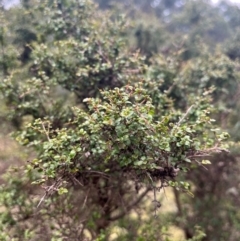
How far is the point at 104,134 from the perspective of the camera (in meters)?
2.64

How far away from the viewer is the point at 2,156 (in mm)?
5617

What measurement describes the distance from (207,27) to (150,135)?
6.55 m

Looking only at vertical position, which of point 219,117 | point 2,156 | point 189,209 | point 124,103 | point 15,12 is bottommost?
→ point 189,209

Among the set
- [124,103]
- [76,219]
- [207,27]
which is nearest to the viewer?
[124,103]

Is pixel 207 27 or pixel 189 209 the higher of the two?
pixel 207 27

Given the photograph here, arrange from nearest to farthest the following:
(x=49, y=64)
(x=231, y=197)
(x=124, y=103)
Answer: (x=124, y=103) < (x=49, y=64) < (x=231, y=197)

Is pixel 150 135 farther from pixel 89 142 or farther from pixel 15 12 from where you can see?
pixel 15 12

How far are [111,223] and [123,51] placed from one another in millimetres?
2376

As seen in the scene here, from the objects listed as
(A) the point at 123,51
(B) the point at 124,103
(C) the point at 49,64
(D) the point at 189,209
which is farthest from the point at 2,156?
(B) the point at 124,103

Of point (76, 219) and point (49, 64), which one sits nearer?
point (76, 219)

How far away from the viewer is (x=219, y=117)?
17.8 ft

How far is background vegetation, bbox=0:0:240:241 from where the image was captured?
102 inches

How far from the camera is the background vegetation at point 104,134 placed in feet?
8.49

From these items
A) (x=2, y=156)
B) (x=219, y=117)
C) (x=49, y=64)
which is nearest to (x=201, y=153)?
(x=49, y=64)
